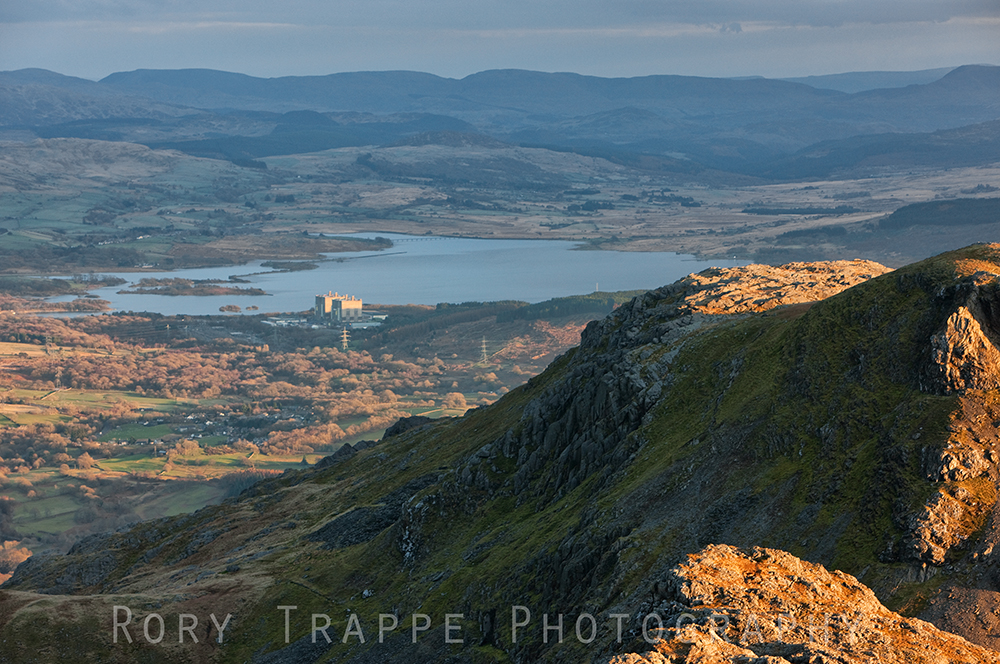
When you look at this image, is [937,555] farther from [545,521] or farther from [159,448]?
[159,448]

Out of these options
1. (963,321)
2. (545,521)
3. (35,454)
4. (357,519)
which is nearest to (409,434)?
(357,519)

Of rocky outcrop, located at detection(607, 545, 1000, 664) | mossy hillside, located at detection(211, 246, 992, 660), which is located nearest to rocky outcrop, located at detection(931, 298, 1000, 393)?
mossy hillside, located at detection(211, 246, 992, 660)

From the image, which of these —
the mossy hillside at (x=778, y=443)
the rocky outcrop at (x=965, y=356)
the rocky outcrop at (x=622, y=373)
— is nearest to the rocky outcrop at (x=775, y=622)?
the mossy hillside at (x=778, y=443)

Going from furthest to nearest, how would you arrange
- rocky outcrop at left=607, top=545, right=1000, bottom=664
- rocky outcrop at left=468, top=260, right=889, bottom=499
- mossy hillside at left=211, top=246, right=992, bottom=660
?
1. rocky outcrop at left=468, top=260, right=889, bottom=499
2. mossy hillside at left=211, top=246, right=992, bottom=660
3. rocky outcrop at left=607, top=545, right=1000, bottom=664

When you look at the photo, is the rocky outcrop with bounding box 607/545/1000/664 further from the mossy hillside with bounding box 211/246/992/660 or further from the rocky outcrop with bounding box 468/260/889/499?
the rocky outcrop with bounding box 468/260/889/499

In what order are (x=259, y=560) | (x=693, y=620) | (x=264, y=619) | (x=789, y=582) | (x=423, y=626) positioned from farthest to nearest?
(x=259, y=560) < (x=264, y=619) < (x=423, y=626) < (x=789, y=582) < (x=693, y=620)

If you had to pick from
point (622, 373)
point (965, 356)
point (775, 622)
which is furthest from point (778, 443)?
point (622, 373)

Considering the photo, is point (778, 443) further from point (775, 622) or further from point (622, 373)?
point (622, 373)

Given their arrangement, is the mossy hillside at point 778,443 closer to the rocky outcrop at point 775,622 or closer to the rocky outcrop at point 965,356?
the rocky outcrop at point 965,356
